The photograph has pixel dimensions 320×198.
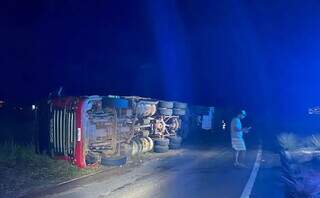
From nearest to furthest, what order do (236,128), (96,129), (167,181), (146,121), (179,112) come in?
(167,181) < (96,129) < (236,128) < (146,121) < (179,112)

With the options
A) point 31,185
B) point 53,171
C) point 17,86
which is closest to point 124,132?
point 53,171

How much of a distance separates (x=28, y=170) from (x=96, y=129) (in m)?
2.40

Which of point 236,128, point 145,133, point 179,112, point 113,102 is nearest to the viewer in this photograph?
point 113,102

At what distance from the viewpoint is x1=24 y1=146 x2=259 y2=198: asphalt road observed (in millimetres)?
8703

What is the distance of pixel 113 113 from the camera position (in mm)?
13086

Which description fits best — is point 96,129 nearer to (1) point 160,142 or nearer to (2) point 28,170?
(2) point 28,170

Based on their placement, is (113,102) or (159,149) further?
(159,149)

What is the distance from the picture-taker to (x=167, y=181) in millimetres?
10289

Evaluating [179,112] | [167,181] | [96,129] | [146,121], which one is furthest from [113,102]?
[179,112]

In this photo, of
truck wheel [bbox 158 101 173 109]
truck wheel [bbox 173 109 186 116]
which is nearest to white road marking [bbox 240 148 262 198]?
truck wheel [bbox 158 101 173 109]

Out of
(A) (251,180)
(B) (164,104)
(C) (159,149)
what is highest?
(B) (164,104)

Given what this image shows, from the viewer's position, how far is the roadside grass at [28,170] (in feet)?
29.9

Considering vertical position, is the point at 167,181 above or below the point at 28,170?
below

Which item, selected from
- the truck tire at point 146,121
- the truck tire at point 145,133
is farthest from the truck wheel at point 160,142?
the truck tire at point 146,121
